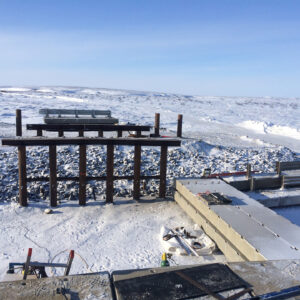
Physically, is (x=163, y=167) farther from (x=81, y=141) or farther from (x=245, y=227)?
(x=245, y=227)

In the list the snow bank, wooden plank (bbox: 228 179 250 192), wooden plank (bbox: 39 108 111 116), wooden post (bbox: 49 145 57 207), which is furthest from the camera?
the snow bank

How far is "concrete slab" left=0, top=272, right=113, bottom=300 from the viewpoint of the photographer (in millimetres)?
3402

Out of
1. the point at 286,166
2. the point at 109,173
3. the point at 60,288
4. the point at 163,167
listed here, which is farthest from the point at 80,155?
the point at 286,166

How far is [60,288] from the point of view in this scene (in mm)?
3496

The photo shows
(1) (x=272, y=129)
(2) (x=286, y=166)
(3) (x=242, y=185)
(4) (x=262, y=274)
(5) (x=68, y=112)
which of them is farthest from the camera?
(1) (x=272, y=129)

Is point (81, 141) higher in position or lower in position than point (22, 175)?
higher

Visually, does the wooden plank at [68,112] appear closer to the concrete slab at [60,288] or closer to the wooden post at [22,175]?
the wooden post at [22,175]

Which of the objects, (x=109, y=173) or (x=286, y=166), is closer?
(x=109, y=173)

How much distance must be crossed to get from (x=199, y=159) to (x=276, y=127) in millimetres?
21137

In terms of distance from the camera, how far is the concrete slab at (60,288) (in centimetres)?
340

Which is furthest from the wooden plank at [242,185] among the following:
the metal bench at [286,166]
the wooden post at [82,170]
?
the wooden post at [82,170]

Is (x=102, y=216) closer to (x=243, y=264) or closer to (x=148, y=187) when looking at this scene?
(x=148, y=187)

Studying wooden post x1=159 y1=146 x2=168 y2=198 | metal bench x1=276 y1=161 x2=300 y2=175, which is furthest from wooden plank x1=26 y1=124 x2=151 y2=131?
metal bench x1=276 y1=161 x2=300 y2=175

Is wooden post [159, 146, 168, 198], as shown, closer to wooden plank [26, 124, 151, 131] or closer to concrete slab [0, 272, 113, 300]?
wooden plank [26, 124, 151, 131]
